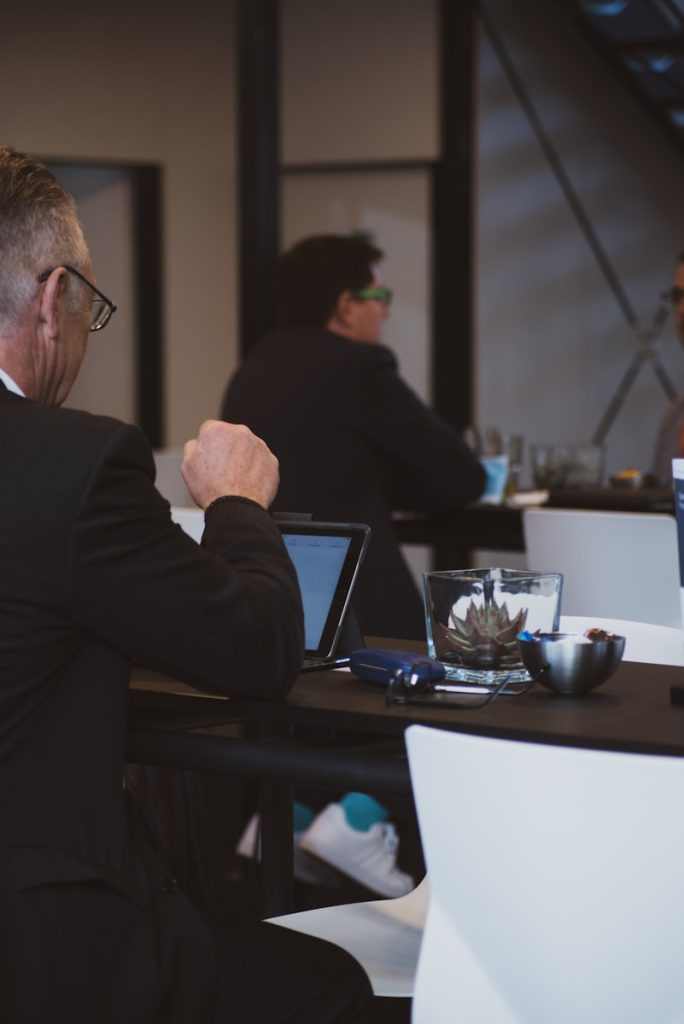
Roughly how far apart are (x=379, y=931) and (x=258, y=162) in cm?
476

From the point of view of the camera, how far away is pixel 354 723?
1708 millimetres

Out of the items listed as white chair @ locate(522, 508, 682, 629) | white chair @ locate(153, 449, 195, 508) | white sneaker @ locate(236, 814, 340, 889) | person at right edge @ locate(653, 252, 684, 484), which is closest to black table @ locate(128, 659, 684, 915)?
white chair @ locate(522, 508, 682, 629)

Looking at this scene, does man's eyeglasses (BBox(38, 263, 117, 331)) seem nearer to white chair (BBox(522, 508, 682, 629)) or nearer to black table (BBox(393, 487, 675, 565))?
white chair (BBox(522, 508, 682, 629))

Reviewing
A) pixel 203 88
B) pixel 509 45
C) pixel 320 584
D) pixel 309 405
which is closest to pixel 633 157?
pixel 509 45

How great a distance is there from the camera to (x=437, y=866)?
1.48 meters

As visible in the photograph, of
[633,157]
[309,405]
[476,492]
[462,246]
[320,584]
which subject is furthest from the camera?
[633,157]

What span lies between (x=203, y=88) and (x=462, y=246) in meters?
1.54

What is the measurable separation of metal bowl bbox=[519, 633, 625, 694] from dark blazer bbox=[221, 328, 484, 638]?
1.70m

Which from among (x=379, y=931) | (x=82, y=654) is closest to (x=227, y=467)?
(x=82, y=654)

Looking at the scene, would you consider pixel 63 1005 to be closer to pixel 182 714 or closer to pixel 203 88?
pixel 182 714

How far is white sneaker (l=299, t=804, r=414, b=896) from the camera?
3.53 meters

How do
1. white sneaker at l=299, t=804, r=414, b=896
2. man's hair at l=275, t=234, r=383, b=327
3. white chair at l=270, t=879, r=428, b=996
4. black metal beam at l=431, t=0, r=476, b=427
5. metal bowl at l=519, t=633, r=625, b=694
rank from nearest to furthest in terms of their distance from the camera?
1. metal bowl at l=519, t=633, r=625, b=694
2. white chair at l=270, t=879, r=428, b=996
3. white sneaker at l=299, t=804, r=414, b=896
4. man's hair at l=275, t=234, r=383, b=327
5. black metal beam at l=431, t=0, r=476, b=427

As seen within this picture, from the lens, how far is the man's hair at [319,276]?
383 centimetres

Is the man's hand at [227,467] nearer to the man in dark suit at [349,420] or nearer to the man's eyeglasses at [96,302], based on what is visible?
the man's eyeglasses at [96,302]
